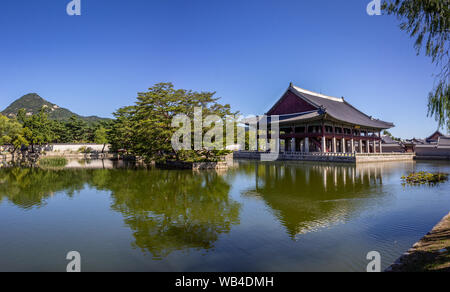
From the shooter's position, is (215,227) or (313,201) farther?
(313,201)

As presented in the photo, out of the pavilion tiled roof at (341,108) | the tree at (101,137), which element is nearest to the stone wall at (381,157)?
the pavilion tiled roof at (341,108)

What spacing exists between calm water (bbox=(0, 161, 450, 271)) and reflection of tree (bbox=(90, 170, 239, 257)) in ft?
0.11

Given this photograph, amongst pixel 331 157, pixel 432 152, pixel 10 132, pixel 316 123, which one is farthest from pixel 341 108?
pixel 10 132

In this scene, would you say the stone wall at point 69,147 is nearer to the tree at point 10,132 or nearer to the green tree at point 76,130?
the green tree at point 76,130

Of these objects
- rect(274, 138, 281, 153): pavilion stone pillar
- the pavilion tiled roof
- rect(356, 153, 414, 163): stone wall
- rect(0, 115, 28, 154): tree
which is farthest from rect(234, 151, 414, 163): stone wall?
rect(0, 115, 28, 154): tree

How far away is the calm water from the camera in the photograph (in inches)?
216

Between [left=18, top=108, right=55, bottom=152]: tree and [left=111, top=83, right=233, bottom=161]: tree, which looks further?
[left=18, top=108, right=55, bottom=152]: tree

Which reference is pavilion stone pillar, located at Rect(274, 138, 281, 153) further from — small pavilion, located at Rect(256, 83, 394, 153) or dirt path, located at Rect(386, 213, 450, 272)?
dirt path, located at Rect(386, 213, 450, 272)

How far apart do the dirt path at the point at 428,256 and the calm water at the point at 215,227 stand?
1.14 feet

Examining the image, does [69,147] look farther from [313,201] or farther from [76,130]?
[313,201]

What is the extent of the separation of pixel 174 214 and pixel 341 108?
41.7 m

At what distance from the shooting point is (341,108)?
43719mm
